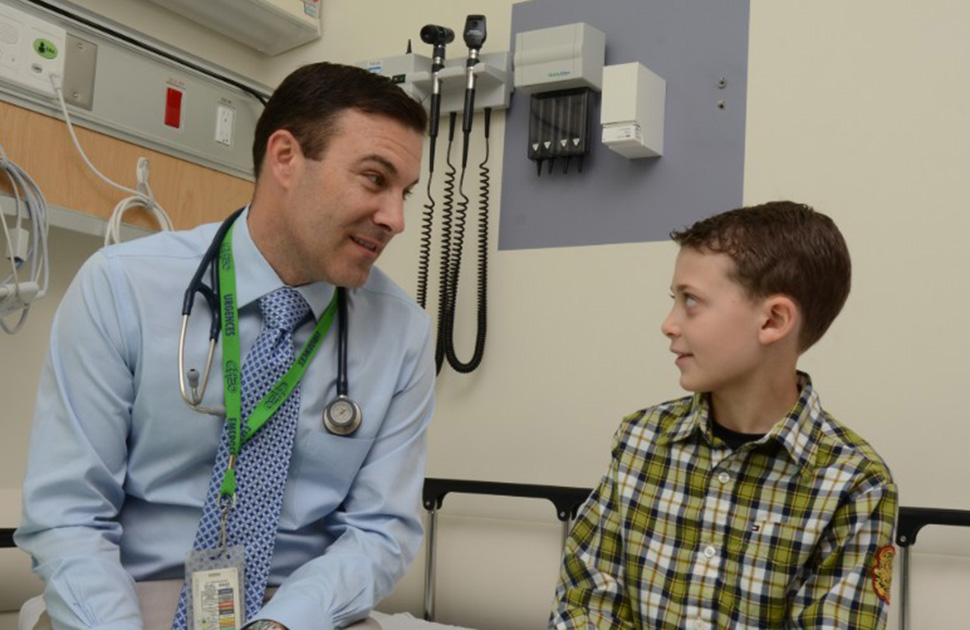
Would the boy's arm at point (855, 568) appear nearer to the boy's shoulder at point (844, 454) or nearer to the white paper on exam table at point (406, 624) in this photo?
the boy's shoulder at point (844, 454)

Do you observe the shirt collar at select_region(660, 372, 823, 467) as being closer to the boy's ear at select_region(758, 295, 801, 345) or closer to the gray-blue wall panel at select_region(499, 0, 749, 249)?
the boy's ear at select_region(758, 295, 801, 345)

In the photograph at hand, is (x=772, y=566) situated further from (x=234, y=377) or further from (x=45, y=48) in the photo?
(x=45, y=48)

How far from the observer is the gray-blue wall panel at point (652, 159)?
2299 mm

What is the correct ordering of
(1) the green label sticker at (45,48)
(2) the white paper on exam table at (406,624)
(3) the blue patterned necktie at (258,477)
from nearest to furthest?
1. (3) the blue patterned necktie at (258,477)
2. (2) the white paper on exam table at (406,624)
3. (1) the green label sticker at (45,48)

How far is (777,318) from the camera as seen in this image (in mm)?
1564

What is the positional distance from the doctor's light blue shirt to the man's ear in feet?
0.38

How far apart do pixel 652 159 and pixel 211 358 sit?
1.31m

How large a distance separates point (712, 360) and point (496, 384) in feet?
3.62

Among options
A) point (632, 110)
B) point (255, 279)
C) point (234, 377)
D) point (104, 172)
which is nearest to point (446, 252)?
point (632, 110)

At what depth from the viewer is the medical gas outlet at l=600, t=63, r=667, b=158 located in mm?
2279

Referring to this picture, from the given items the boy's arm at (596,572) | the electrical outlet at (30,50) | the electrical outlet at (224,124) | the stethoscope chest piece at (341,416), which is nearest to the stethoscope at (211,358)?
the stethoscope chest piece at (341,416)

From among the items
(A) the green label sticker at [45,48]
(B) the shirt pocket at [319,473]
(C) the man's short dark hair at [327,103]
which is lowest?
(B) the shirt pocket at [319,473]

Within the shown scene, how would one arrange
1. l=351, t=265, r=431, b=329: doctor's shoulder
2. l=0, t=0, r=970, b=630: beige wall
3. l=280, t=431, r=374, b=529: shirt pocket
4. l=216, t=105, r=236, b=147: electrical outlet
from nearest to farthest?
l=280, t=431, r=374, b=529: shirt pocket
l=351, t=265, r=431, b=329: doctor's shoulder
l=0, t=0, r=970, b=630: beige wall
l=216, t=105, r=236, b=147: electrical outlet

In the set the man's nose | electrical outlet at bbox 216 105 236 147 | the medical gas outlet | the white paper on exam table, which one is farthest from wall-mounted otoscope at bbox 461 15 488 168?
the white paper on exam table
